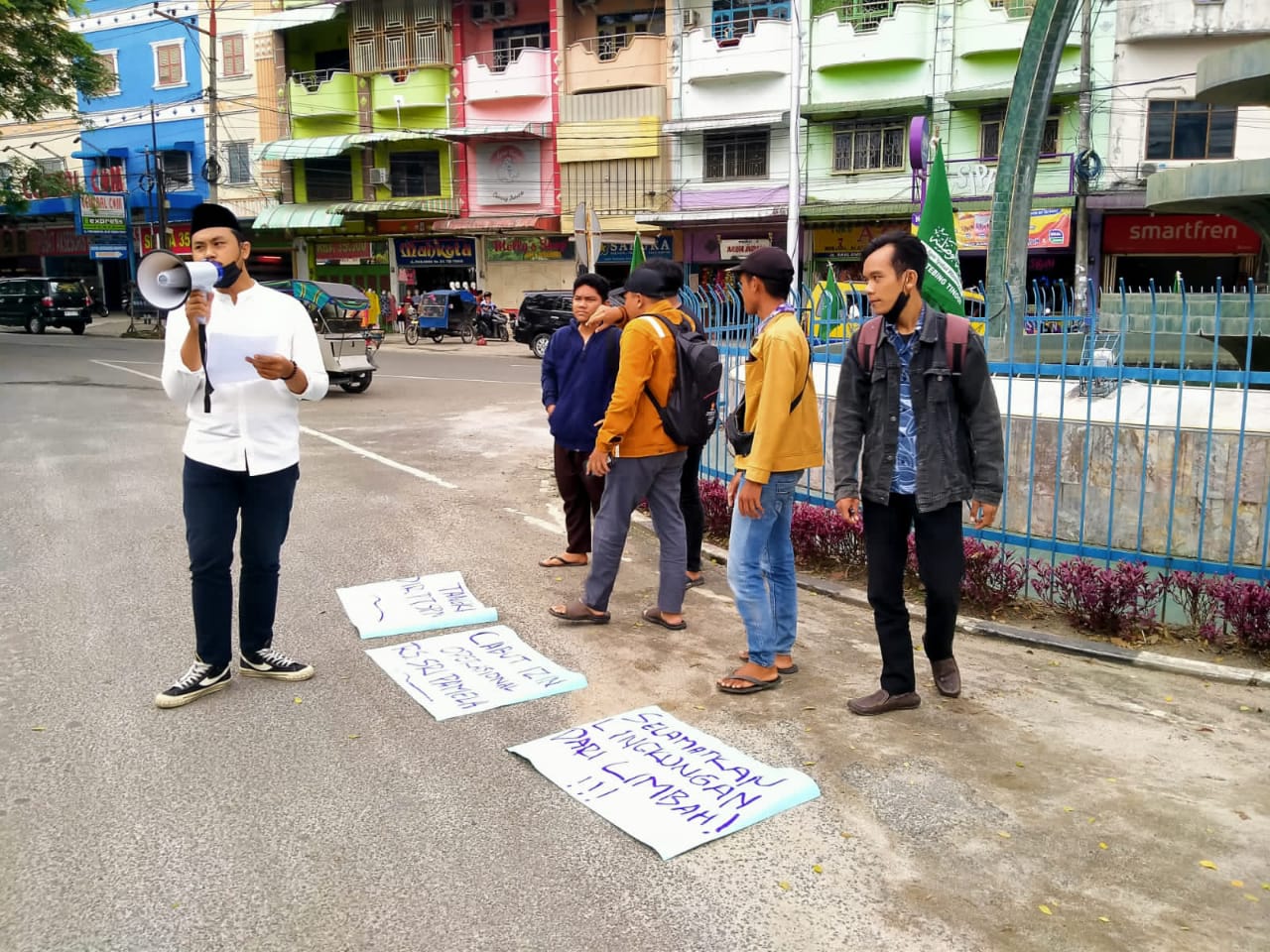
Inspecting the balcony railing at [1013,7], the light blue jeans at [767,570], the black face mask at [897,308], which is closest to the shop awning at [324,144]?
the balcony railing at [1013,7]

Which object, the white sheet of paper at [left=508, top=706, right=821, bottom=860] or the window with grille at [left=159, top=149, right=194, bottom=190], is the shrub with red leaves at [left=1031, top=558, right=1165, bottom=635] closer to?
the white sheet of paper at [left=508, top=706, right=821, bottom=860]

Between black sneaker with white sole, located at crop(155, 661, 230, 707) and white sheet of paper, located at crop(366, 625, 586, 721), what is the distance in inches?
27.4

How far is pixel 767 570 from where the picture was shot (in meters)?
4.52

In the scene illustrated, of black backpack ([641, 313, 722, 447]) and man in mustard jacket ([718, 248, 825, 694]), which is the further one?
black backpack ([641, 313, 722, 447])

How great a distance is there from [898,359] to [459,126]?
3261 centimetres

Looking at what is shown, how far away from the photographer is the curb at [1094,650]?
472 cm

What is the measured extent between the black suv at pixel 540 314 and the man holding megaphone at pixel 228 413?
Result: 70.2ft

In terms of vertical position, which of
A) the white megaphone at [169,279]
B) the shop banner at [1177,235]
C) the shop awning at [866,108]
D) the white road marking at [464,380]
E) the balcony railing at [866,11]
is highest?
the balcony railing at [866,11]

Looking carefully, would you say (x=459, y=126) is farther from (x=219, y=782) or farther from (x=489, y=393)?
(x=219, y=782)

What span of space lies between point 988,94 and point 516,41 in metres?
16.0

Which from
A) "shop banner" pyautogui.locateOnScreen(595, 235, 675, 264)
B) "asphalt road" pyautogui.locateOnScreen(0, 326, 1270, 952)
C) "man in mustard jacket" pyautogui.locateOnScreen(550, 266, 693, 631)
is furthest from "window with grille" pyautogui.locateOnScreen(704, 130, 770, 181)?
"man in mustard jacket" pyautogui.locateOnScreen(550, 266, 693, 631)

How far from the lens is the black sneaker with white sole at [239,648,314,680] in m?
4.53

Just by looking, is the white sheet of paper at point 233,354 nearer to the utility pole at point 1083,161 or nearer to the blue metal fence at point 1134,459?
the blue metal fence at point 1134,459

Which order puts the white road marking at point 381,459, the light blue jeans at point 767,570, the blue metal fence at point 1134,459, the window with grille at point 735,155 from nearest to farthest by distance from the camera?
1. the light blue jeans at point 767,570
2. the blue metal fence at point 1134,459
3. the white road marking at point 381,459
4. the window with grille at point 735,155
